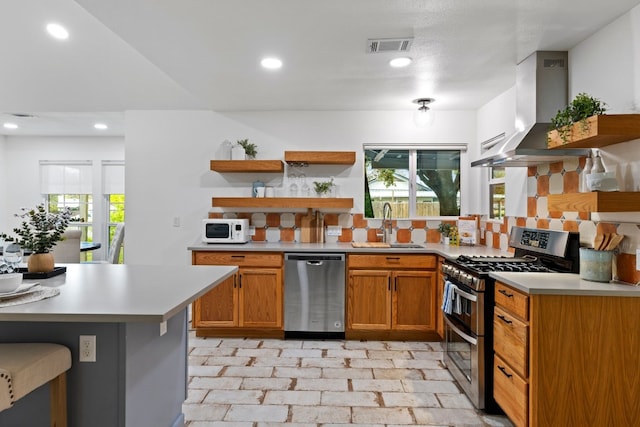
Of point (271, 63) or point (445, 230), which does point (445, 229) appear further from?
point (271, 63)

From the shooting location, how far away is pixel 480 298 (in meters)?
2.51

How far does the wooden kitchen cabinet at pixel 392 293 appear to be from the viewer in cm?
377

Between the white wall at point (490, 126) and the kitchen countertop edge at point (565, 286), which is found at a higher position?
the white wall at point (490, 126)

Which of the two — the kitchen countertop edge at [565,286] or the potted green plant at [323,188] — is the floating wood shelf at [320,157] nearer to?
the potted green plant at [323,188]

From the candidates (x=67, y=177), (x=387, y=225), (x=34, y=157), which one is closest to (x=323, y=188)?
(x=387, y=225)

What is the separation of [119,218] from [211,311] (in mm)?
3477

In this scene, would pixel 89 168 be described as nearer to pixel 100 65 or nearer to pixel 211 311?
pixel 100 65

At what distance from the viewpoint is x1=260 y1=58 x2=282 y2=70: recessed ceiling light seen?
117 inches

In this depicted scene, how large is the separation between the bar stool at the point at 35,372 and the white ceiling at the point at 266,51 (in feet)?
5.76

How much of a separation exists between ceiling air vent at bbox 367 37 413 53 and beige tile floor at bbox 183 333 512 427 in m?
2.40

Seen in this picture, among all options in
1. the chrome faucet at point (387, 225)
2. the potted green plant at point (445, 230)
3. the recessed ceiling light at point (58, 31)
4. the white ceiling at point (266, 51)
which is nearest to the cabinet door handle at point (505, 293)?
the white ceiling at point (266, 51)

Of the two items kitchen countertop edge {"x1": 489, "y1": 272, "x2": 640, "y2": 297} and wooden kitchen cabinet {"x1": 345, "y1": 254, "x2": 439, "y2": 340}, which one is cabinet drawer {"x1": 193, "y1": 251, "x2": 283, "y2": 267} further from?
kitchen countertop edge {"x1": 489, "y1": 272, "x2": 640, "y2": 297}

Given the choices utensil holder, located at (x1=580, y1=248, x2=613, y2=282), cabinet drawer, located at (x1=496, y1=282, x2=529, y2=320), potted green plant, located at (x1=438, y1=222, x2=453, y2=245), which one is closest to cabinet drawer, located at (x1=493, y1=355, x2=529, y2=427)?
cabinet drawer, located at (x1=496, y1=282, x2=529, y2=320)

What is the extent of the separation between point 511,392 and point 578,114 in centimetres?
162
